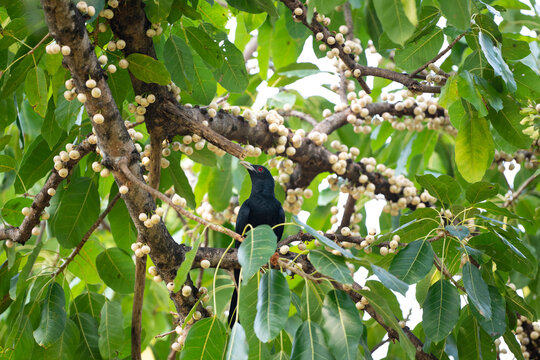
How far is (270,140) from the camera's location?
126 inches

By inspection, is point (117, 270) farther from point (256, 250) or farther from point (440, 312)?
point (440, 312)

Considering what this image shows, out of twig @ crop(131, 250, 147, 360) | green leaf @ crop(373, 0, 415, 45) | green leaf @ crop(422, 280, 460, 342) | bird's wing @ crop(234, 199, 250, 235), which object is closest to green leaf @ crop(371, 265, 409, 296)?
green leaf @ crop(422, 280, 460, 342)

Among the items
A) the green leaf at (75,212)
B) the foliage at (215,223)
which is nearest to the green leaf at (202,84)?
the foliage at (215,223)

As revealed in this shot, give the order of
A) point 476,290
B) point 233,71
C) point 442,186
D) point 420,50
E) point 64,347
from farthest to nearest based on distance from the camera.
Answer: point 233,71, point 420,50, point 442,186, point 64,347, point 476,290

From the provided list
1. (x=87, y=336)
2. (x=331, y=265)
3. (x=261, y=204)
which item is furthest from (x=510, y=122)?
(x=87, y=336)

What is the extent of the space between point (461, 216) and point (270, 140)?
1065 millimetres

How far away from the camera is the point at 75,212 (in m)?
2.69

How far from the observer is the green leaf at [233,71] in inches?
109

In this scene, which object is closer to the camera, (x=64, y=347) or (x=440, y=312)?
(x=440, y=312)

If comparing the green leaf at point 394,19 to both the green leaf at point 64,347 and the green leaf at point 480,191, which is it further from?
the green leaf at point 64,347

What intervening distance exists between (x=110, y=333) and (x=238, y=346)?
897 mm

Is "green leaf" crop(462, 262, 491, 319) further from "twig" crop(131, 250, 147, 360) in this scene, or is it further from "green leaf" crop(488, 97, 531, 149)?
"twig" crop(131, 250, 147, 360)

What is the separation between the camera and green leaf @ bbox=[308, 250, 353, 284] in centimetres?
173

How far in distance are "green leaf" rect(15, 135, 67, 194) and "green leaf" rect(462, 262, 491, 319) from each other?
176cm
